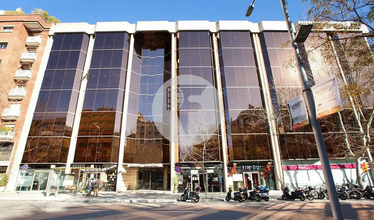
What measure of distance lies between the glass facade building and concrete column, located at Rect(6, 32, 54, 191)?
0.20 meters

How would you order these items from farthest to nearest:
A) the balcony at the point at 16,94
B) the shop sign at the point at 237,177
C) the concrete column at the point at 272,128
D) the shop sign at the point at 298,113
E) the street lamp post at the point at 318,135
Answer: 1. the balcony at the point at 16,94
2. the concrete column at the point at 272,128
3. the shop sign at the point at 237,177
4. the shop sign at the point at 298,113
5. the street lamp post at the point at 318,135

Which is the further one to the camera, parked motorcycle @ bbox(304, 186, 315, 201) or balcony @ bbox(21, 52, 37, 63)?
balcony @ bbox(21, 52, 37, 63)

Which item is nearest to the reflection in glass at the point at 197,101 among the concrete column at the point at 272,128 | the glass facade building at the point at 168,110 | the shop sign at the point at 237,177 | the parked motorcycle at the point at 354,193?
the glass facade building at the point at 168,110

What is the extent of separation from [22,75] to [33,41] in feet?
19.5

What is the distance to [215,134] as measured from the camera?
74.8ft

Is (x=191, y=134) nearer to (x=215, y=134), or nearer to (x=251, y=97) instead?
(x=215, y=134)

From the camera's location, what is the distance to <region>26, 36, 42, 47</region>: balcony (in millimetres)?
27255

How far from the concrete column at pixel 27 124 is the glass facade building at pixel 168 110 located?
204 millimetres

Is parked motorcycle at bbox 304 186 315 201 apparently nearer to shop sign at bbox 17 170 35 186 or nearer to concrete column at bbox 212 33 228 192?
concrete column at bbox 212 33 228 192

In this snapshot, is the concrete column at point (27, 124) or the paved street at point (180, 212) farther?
the concrete column at point (27, 124)

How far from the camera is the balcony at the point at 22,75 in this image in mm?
24959

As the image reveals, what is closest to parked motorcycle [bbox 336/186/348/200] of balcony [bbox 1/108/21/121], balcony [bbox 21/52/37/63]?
balcony [bbox 1/108/21/121]

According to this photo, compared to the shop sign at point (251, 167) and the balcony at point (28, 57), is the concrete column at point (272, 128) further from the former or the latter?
the balcony at point (28, 57)

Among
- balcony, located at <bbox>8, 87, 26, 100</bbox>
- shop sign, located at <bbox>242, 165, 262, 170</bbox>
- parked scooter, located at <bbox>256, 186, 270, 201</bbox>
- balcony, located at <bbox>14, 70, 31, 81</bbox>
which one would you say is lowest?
parked scooter, located at <bbox>256, 186, 270, 201</bbox>
